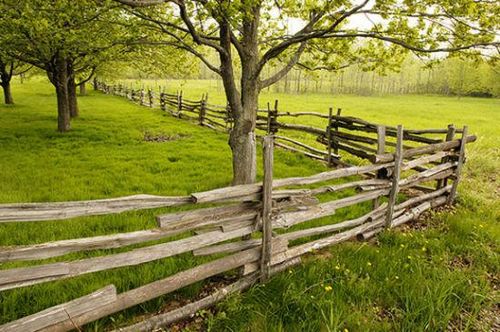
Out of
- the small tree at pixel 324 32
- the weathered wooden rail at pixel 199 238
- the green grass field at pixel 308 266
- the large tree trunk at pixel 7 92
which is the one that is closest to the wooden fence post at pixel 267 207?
the weathered wooden rail at pixel 199 238

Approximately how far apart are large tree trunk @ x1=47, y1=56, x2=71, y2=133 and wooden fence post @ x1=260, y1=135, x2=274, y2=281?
1169 centimetres

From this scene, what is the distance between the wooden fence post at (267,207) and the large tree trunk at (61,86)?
11.7 metres

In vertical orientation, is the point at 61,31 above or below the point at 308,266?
above

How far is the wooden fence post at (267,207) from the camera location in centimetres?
330

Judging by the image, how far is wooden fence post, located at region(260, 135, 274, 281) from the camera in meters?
3.30

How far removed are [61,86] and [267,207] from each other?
12102 mm

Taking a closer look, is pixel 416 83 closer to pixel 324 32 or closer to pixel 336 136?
pixel 336 136

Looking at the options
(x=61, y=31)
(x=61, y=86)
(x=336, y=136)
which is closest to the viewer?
(x=61, y=31)

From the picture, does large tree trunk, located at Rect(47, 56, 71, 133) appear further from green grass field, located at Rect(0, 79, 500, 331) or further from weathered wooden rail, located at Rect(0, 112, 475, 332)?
weathered wooden rail, located at Rect(0, 112, 475, 332)

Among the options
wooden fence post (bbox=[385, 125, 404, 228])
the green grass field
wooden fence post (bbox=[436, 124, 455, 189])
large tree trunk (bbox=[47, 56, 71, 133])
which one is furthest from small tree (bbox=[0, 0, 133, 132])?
wooden fence post (bbox=[436, 124, 455, 189])

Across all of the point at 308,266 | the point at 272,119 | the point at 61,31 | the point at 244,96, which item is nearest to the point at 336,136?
the point at 272,119

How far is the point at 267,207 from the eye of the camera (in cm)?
349

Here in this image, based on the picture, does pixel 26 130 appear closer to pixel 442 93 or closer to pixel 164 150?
pixel 164 150

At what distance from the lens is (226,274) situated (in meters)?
3.81
